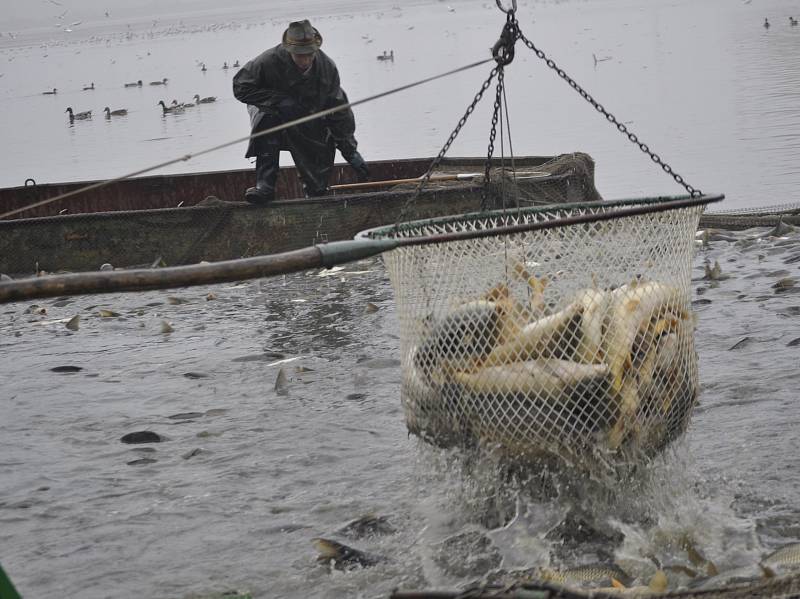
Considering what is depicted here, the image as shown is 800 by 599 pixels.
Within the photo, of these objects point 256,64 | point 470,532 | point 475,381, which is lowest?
point 470,532

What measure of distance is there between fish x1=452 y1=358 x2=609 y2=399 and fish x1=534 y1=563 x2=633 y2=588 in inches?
26.8

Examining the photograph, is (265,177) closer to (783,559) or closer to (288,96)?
(288,96)

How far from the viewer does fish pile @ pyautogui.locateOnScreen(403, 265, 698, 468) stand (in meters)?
4.46

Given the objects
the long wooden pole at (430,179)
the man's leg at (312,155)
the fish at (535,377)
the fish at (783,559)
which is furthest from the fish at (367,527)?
the man's leg at (312,155)

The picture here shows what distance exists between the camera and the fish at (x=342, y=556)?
185 inches

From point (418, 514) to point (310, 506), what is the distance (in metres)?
0.56

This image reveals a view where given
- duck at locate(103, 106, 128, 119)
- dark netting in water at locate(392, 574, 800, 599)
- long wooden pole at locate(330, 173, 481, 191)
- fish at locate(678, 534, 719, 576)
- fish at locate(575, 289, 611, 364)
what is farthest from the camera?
duck at locate(103, 106, 128, 119)

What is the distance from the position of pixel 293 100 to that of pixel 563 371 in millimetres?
6983

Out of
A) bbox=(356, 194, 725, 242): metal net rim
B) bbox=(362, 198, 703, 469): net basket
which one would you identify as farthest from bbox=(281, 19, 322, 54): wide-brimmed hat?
bbox=(362, 198, 703, 469): net basket

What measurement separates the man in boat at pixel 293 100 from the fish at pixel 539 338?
6442 millimetres

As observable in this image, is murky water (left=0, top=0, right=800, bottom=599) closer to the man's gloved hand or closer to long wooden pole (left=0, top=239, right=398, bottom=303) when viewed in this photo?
the man's gloved hand

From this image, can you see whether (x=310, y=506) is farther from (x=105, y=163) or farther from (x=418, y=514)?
(x=105, y=163)

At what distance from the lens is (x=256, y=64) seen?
423 inches

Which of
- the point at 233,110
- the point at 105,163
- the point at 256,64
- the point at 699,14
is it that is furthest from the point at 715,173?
the point at 699,14
